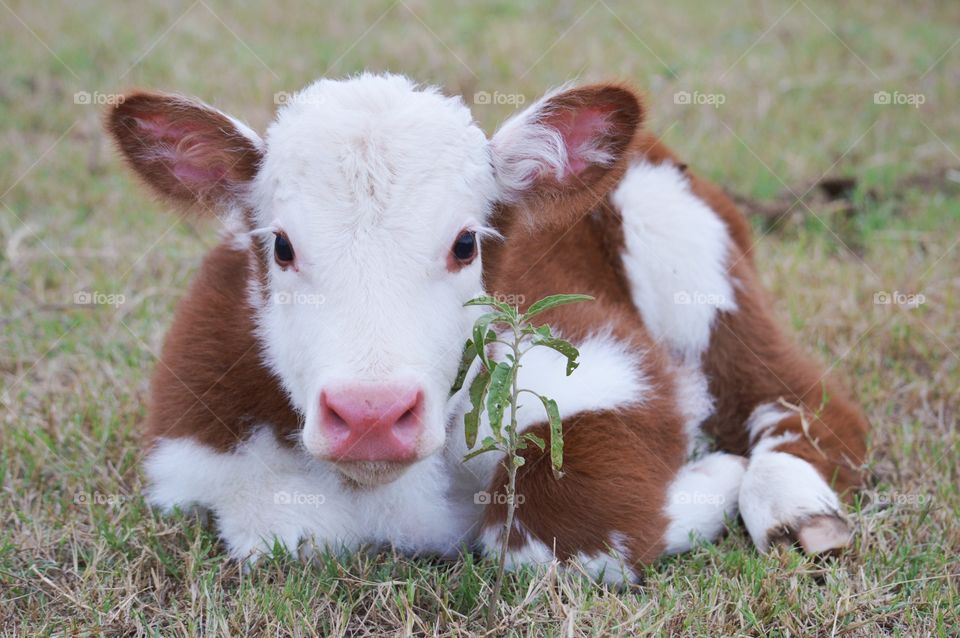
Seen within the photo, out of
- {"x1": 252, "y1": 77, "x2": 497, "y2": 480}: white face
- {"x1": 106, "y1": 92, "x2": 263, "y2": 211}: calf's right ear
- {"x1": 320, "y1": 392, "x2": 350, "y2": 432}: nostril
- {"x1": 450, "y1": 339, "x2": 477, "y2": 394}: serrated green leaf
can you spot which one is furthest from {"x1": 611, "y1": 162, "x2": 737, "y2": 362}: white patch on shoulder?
{"x1": 320, "y1": 392, "x2": 350, "y2": 432}: nostril

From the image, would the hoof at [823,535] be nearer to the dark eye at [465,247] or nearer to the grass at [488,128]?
the grass at [488,128]

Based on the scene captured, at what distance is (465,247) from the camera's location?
2.99m

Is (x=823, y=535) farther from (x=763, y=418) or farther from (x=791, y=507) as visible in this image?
(x=763, y=418)

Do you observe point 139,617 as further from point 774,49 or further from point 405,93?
point 774,49

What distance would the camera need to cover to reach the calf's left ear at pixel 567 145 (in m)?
3.17

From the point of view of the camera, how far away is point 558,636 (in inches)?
109

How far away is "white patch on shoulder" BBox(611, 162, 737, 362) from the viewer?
4.18 m

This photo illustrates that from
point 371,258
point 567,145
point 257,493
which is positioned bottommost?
point 257,493

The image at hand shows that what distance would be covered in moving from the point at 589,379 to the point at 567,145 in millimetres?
769

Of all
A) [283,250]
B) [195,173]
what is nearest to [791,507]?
[283,250]

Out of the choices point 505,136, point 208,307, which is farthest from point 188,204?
point 505,136

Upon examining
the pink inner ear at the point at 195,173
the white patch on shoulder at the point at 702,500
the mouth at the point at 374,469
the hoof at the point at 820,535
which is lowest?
the white patch on shoulder at the point at 702,500

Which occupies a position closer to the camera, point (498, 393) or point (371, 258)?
point (498, 393)

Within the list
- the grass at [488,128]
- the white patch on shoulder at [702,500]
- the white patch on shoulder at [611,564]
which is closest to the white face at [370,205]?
the grass at [488,128]
